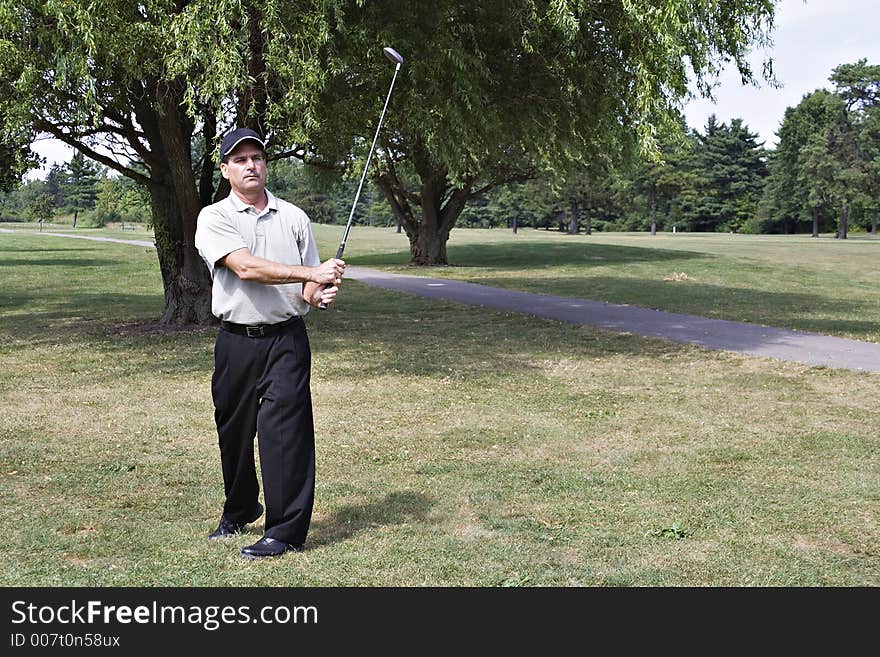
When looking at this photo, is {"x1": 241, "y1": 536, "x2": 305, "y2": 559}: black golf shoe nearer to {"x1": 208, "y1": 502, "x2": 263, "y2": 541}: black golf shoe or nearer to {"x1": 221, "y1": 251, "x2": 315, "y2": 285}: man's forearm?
{"x1": 208, "y1": 502, "x2": 263, "y2": 541}: black golf shoe

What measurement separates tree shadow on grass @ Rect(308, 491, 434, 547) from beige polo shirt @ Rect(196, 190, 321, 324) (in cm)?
129

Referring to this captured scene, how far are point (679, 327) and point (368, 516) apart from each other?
1113 centimetres

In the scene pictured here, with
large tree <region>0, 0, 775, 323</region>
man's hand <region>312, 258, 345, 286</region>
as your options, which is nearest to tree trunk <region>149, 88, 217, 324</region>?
large tree <region>0, 0, 775, 323</region>

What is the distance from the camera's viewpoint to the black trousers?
500 cm

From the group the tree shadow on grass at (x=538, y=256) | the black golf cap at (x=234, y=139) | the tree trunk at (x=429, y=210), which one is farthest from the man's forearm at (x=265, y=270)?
the tree trunk at (x=429, y=210)

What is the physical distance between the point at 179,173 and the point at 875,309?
1327 cm

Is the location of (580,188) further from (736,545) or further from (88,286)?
(736,545)

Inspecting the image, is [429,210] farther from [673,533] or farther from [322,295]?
[322,295]

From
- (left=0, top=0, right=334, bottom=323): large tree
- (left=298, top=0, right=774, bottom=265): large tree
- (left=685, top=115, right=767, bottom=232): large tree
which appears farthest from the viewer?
(left=685, top=115, right=767, bottom=232): large tree

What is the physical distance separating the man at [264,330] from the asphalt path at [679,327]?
28.1ft

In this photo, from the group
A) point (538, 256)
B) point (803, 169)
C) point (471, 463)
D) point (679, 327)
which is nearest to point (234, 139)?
point (471, 463)

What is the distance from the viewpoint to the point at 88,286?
26.2 meters

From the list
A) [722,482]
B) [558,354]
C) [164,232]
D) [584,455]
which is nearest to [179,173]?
[164,232]

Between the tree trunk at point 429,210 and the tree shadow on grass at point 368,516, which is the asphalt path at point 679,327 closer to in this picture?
the tree shadow on grass at point 368,516
